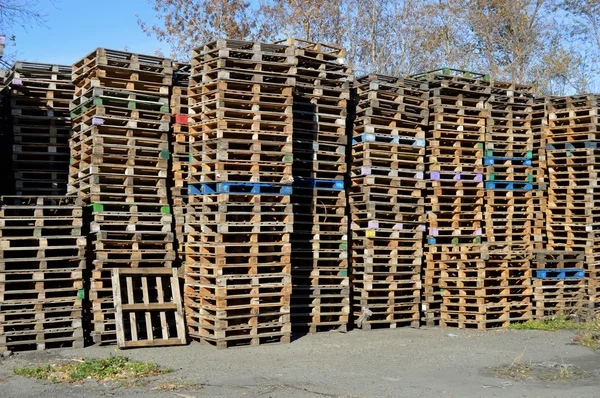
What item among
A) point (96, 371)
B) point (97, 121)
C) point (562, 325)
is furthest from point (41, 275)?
point (562, 325)

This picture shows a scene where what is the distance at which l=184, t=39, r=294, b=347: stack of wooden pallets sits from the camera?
12.1 meters

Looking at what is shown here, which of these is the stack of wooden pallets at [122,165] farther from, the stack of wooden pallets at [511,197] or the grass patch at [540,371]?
the stack of wooden pallets at [511,197]

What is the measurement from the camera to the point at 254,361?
1089 centimetres

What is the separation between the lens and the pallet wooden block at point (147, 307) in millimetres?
11766

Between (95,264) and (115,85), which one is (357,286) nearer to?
(95,264)

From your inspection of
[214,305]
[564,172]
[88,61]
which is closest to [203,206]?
[214,305]

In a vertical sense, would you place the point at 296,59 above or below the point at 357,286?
above

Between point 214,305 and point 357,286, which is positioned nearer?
point 214,305

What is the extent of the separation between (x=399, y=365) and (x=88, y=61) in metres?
8.36

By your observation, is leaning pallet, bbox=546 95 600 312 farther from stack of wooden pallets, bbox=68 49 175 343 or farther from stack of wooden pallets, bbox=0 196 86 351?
stack of wooden pallets, bbox=0 196 86 351

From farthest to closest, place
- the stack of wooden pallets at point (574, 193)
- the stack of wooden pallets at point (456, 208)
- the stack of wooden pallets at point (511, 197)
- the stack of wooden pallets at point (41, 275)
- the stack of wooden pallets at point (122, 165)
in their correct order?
the stack of wooden pallets at point (574, 193)
the stack of wooden pallets at point (511, 197)
the stack of wooden pallets at point (456, 208)
the stack of wooden pallets at point (122, 165)
the stack of wooden pallets at point (41, 275)

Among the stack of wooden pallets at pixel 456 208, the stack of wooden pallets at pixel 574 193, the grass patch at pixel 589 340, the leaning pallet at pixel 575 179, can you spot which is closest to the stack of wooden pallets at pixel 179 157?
the stack of wooden pallets at pixel 456 208

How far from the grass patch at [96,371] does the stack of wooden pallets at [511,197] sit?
8186 mm

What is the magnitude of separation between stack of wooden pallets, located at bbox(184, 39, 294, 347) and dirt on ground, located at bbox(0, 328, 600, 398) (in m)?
0.62
